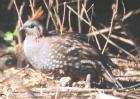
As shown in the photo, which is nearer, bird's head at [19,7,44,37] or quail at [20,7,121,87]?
quail at [20,7,121,87]

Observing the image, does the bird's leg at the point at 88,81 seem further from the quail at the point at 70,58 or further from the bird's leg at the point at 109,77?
the bird's leg at the point at 109,77

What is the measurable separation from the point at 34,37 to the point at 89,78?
98 centimetres

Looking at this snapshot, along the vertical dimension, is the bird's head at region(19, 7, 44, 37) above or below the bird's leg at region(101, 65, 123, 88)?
above

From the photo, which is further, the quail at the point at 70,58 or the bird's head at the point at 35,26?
the bird's head at the point at 35,26

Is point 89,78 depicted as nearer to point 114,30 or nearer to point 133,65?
point 133,65

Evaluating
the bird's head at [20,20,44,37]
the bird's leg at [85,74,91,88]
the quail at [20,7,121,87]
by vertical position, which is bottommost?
the bird's leg at [85,74,91,88]

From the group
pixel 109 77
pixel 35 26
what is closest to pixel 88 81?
pixel 109 77

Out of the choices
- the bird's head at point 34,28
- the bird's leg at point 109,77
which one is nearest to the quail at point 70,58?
the bird's leg at point 109,77

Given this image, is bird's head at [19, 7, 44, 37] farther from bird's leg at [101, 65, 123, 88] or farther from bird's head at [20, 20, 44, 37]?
bird's leg at [101, 65, 123, 88]

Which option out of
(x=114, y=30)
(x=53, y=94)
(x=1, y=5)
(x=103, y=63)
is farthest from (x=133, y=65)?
(x=1, y=5)

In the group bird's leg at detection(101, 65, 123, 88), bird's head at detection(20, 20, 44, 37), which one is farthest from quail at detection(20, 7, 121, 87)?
bird's head at detection(20, 20, 44, 37)

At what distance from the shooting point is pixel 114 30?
26.7 ft

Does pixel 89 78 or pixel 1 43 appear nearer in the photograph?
pixel 89 78

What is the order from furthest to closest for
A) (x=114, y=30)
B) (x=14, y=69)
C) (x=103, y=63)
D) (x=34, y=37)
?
(x=114, y=30) < (x=14, y=69) < (x=34, y=37) < (x=103, y=63)
